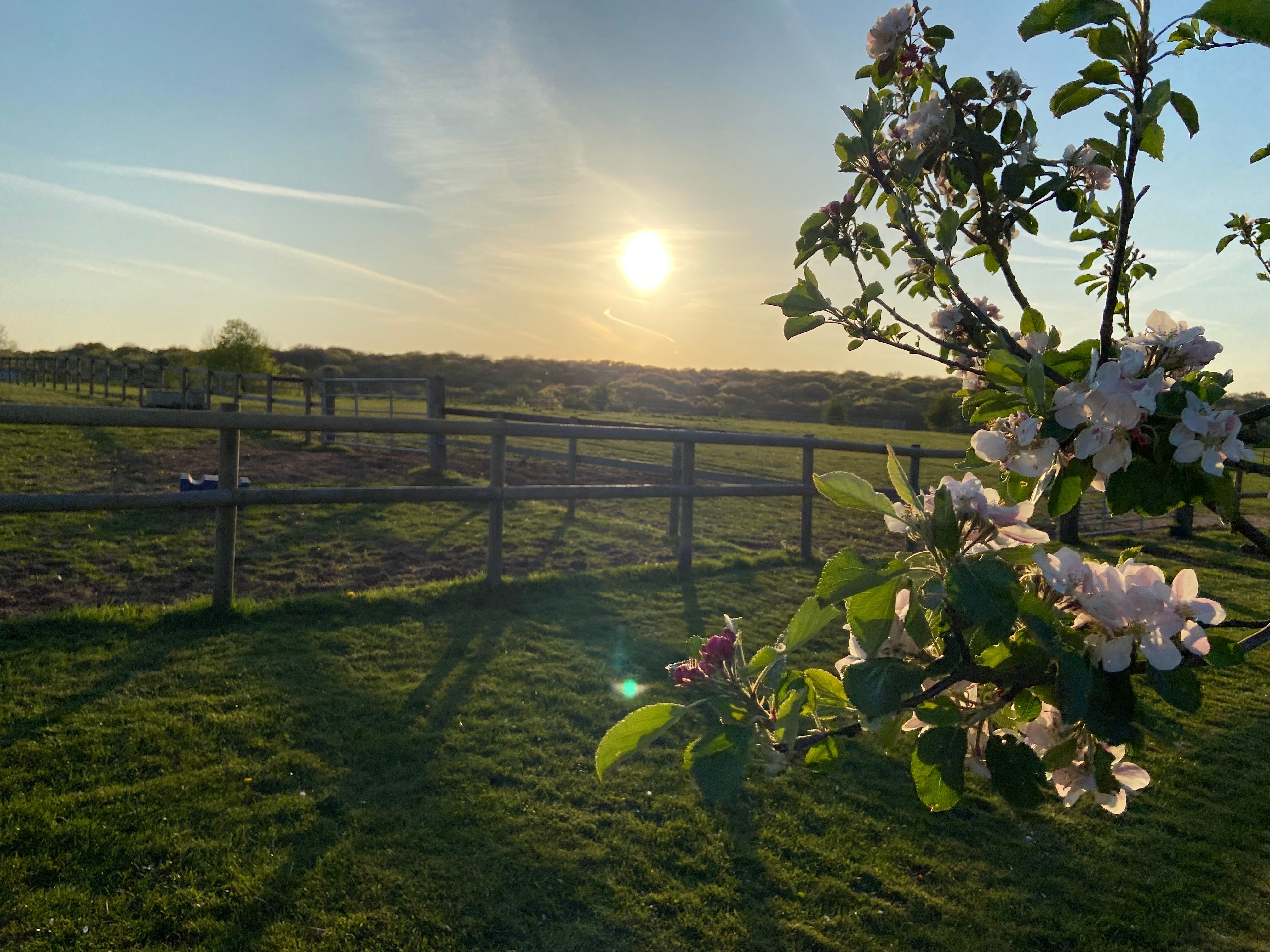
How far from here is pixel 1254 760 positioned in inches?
137

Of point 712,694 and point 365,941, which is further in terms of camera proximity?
point 365,941

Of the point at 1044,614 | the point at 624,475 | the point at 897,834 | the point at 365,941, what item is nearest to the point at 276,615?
the point at 365,941

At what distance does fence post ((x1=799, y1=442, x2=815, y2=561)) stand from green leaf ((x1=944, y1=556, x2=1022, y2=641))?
6128 millimetres

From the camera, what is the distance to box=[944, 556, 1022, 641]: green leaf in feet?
2.31

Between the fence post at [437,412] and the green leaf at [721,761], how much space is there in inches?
405

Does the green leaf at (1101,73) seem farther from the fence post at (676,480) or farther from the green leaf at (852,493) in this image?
the fence post at (676,480)

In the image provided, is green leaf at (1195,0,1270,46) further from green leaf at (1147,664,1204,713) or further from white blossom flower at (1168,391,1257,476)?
green leaf at (1147,664,1204,713)

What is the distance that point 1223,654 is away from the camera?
32.4 inches

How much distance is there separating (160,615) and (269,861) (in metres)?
2.33

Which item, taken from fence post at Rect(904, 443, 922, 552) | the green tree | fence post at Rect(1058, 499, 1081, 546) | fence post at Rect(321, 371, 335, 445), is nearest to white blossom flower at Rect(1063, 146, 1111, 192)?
fence post at Rect(904, 443, 922, 552)

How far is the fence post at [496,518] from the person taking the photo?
5.04 meters

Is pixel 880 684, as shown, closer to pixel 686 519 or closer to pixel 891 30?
pixel 891 30

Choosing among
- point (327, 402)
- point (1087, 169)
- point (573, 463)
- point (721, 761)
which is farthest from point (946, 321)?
point (327, 402)

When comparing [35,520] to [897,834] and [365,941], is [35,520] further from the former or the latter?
[897,834]
